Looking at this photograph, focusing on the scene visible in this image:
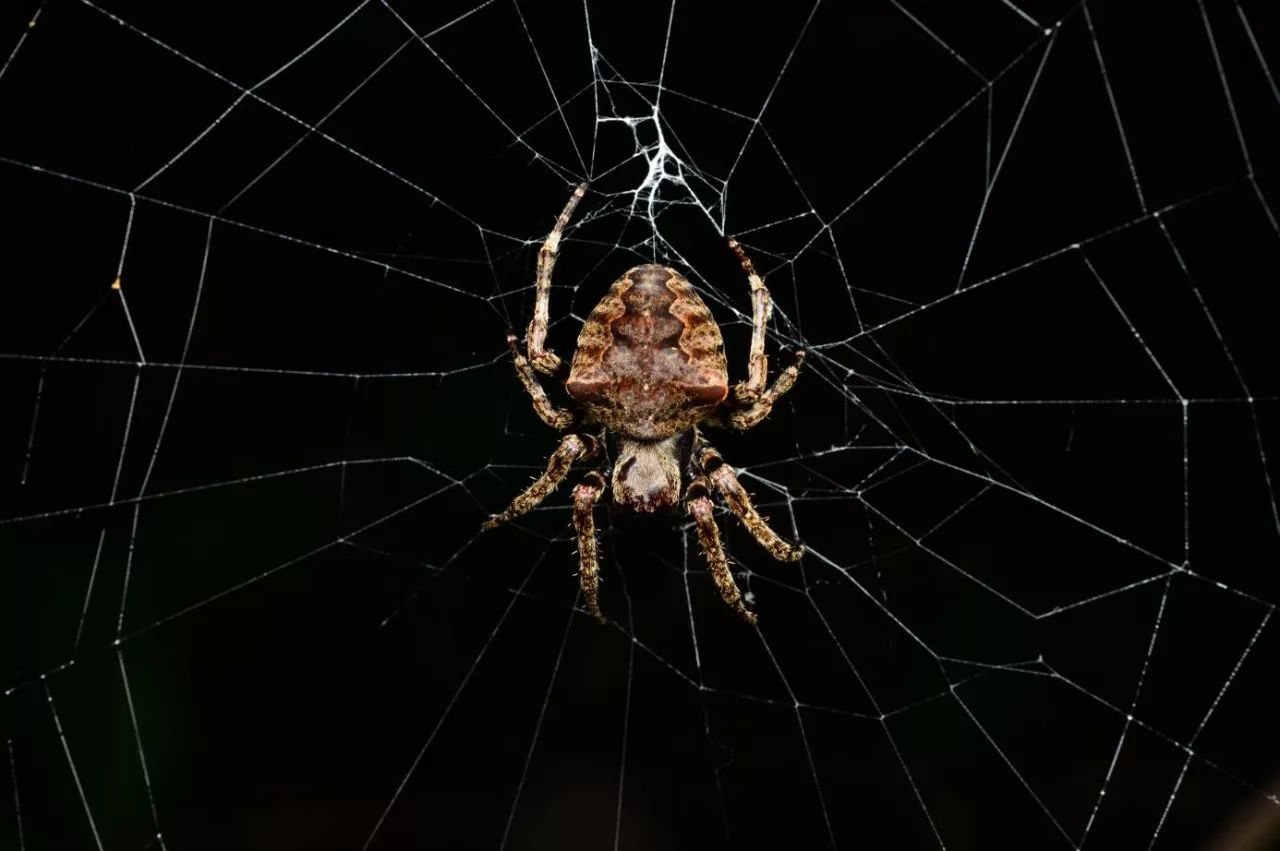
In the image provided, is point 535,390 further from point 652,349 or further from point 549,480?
point 652,349

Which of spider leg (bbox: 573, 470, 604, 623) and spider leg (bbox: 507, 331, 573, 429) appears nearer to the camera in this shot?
spider leg (bbox: 507, 331, 573, 429)

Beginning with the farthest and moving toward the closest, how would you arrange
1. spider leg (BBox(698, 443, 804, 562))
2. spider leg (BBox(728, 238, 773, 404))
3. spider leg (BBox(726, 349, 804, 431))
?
1. spider leg (BBox(698, 443, 804, 562))
2. spider leg (BBox(726, 349, 804, 431))
3. spider leg (BBox(728, 238, 773, 404))

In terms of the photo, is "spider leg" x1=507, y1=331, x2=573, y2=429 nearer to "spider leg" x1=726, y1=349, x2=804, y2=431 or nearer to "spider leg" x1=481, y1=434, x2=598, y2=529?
"spider leg" x1=481, y1=434, x2=598, y2=529

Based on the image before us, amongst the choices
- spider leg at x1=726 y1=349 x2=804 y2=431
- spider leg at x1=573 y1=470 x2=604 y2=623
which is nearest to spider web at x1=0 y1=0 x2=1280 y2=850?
spider leg at x1=726 y1=349 x2=804 y2=431

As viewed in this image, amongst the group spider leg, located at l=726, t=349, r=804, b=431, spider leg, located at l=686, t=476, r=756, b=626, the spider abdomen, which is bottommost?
spider leg, located at l=686, t=476, r=756, b=626

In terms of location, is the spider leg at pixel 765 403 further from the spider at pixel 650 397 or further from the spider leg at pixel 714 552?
the spider leg at pixel 714 552

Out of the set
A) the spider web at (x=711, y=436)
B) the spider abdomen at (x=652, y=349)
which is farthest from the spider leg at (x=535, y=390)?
the spider web at (x=711, y=436)

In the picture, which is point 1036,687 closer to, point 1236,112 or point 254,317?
point 1236,112
